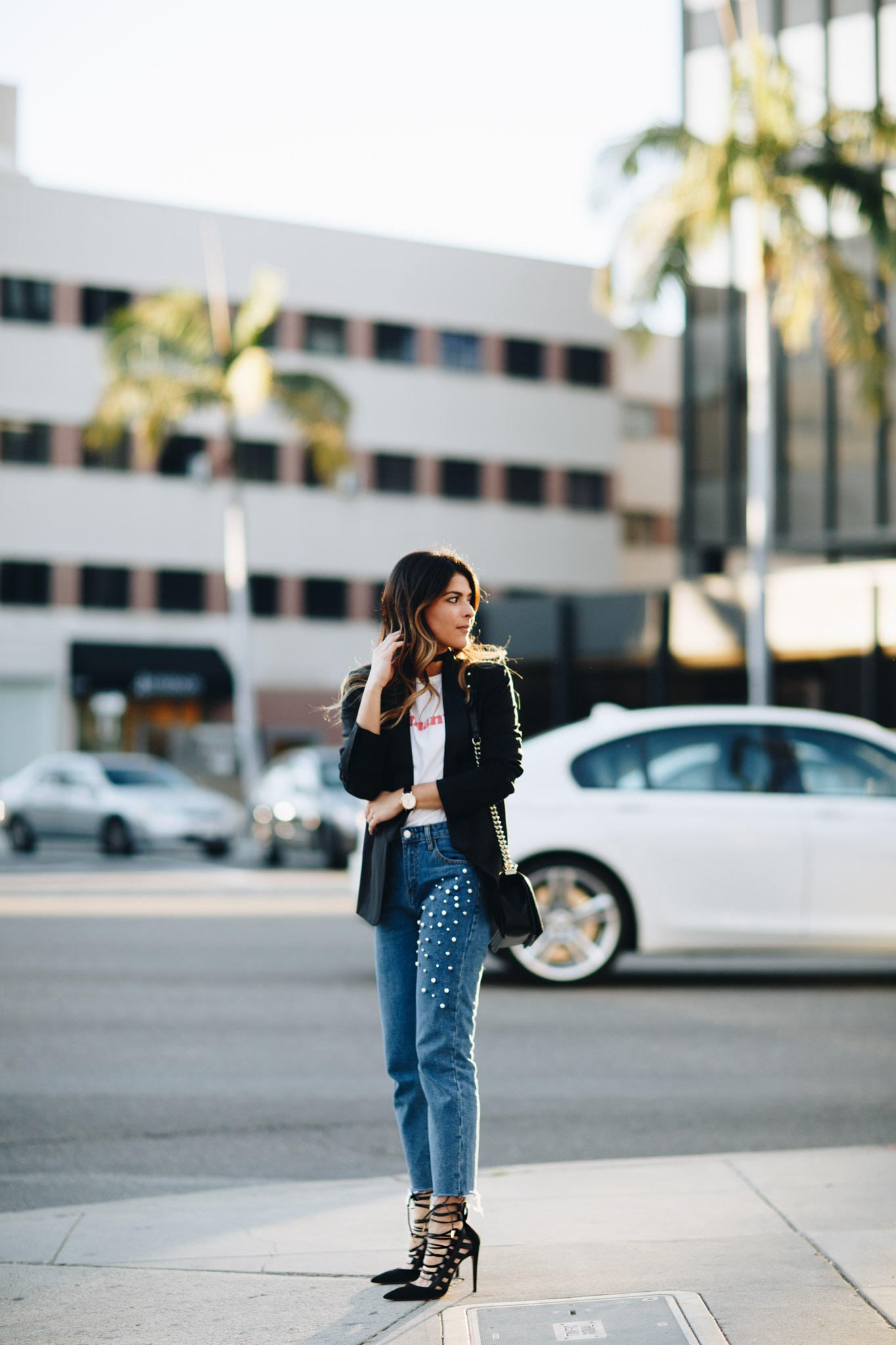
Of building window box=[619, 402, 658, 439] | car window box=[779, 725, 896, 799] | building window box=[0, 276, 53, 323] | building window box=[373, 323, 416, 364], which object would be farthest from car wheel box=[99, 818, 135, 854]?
building window box=[619, 402, 658, 439]

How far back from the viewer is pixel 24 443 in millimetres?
46906

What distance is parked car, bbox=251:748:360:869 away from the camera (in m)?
23.4

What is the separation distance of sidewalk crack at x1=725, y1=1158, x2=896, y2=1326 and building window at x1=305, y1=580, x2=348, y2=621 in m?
44.8

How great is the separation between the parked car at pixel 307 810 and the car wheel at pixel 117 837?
2412 millimetres

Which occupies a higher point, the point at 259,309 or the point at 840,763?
the point at 259,309

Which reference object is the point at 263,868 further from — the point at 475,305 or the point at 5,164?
the point at 475,305

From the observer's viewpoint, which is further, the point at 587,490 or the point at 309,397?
the point at 587,490

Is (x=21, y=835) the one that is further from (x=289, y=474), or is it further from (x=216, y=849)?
(x=289, y=474)

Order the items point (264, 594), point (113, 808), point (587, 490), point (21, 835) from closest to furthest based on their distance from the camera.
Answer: point (113, 808)
point (21, 835)
point (264, 594)
point (587, 490)

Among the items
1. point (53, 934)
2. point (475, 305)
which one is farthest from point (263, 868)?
point (475, 305)

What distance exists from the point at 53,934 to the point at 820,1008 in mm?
6647

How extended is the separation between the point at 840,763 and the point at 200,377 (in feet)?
94.2

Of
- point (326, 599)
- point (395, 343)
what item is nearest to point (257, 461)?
point (326, 599)

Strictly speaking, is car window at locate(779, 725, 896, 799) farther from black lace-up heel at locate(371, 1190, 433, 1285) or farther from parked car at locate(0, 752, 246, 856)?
parked car at locate(0, 752, 246, 856)
